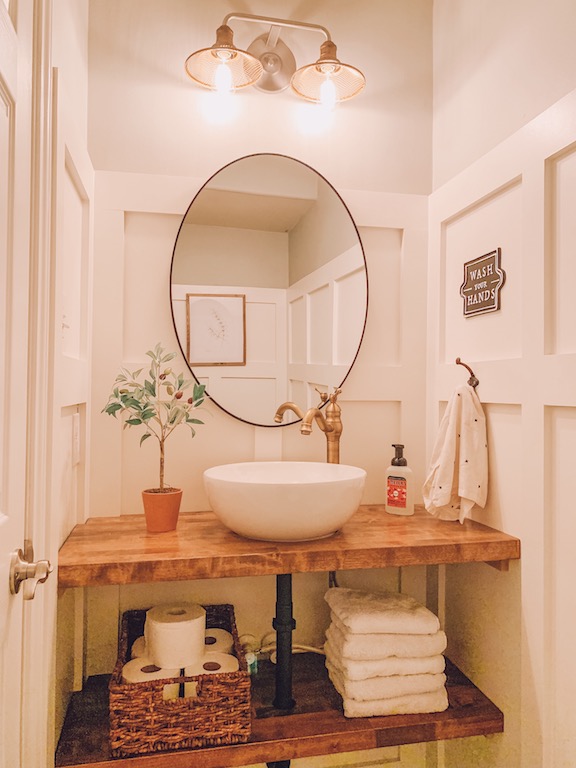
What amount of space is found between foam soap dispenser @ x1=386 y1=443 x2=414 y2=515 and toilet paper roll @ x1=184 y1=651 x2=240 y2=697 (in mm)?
618

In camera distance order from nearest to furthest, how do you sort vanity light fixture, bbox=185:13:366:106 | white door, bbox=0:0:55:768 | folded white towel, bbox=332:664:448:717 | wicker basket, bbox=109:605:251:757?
white door, bbox=0:0:55:768
wicker basket, bbox=109:605:251:757
folded white towel, bbox=332:664:448:717
vanity light fixture, bbox=185:13:366:106

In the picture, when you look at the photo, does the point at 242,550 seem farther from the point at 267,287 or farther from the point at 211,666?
the point at 267,287

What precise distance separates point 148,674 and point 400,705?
2.06 feet

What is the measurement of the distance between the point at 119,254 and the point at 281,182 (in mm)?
548

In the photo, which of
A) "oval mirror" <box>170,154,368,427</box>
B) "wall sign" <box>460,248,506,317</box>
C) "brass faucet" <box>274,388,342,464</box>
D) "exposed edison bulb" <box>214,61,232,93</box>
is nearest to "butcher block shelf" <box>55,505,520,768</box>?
"brass faucet" <box>274,388,342,464</box>

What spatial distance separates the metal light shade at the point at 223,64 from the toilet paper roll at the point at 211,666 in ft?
5.26

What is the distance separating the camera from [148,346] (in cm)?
175

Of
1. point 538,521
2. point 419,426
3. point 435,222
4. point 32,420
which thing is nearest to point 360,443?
point 419,426

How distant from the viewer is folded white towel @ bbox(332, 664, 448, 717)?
1.42 meters

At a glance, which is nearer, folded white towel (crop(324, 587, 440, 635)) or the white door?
the white door

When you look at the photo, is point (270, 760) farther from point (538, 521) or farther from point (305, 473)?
point (538, 521)

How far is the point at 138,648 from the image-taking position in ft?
4.90

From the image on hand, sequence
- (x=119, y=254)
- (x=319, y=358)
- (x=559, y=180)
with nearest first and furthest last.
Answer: (x=559, y=180)
(x=119, y=254)
(x=319, y=358)

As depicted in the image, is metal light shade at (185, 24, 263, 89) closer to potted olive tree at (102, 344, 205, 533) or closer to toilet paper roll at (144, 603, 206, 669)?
potted olive tree at (102, 344, 205, 533)
